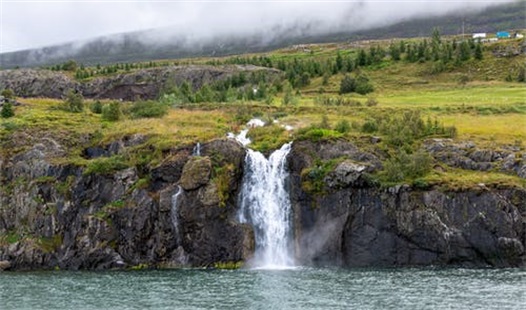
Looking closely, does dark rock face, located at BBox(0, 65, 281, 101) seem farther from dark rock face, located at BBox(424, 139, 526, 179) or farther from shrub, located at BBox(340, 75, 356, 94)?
dark rock face, located at BBox(424, 139, 526, 179)

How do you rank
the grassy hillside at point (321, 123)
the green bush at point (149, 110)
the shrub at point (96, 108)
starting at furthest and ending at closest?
the shrub at point (96, 108) < the green bush at point (149, 110) < the grassy hillside at point (321, 123)

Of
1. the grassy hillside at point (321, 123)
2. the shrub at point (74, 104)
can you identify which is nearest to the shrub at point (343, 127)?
the grassy hillside at point (321, 123)

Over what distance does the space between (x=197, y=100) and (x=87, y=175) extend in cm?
4127

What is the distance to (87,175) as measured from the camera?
78.2m

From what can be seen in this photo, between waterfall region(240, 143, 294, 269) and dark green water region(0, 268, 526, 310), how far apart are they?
5979 millimetres

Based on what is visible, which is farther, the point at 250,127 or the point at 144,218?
the point at 250,127

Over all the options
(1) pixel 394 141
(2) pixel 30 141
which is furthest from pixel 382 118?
(2) pixel 30 141

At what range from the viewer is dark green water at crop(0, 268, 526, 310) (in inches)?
1908

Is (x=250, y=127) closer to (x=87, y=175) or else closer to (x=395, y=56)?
(x=87, y=175)

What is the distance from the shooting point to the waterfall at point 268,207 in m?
72.6

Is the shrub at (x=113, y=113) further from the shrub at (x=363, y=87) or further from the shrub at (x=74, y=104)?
the shrub at (x=363, y=87)

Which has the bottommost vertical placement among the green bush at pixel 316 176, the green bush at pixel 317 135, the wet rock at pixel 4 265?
the wet rock at pixel 4 265

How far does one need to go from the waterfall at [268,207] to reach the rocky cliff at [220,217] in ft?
3.07

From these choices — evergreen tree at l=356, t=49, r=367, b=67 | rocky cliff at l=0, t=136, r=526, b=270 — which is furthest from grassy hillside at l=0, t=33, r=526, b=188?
evergreen tree at l=356, t=49, r=367, b=67
